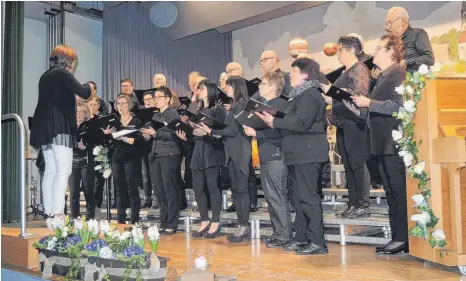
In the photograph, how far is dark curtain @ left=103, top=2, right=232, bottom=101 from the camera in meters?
9.08

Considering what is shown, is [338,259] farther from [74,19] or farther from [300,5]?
[74,19]

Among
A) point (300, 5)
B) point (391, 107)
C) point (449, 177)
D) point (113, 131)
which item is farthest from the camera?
point (300, 5)

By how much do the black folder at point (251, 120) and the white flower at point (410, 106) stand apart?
94 centimetres

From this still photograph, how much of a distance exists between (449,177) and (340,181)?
104 inches

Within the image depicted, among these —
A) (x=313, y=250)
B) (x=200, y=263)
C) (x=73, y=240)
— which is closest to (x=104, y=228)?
(x=73, y=240)

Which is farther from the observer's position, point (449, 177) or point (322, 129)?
point (322, 129)

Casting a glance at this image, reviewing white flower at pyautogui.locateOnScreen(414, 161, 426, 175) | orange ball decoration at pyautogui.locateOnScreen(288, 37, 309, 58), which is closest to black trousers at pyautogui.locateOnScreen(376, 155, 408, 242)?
white flower at pyautogui.locateOnScreen(414, 161, 426, 175)

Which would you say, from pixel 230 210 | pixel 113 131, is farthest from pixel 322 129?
pixel 113 131

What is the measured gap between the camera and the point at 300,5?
821cm

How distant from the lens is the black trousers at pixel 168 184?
449 centimetres

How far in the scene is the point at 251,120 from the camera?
3449 mm

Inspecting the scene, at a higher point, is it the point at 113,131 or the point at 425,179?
the point at 113,131

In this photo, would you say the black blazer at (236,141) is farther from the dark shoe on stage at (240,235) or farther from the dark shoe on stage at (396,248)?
the dark shoe on stage at (396,248)

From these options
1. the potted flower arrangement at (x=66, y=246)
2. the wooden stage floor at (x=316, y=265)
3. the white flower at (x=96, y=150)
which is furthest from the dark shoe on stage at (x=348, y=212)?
the white flower at (x=96, y=150)
